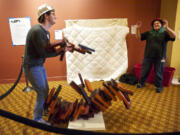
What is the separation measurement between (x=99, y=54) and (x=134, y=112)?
5.07 feet

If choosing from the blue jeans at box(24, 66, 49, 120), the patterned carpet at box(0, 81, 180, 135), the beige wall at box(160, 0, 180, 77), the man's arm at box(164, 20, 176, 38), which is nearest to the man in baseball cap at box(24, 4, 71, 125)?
the blue jeans at box(24, 66, 49, 120)

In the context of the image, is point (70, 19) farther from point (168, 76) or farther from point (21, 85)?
point (168, 76)

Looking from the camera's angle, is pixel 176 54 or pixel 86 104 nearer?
pixel 86 104

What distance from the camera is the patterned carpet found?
1789 millimetres

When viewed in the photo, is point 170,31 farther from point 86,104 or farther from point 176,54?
point 86,104

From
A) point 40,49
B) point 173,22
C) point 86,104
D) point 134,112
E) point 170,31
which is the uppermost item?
point 173,22

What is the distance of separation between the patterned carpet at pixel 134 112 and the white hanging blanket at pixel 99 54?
540mm

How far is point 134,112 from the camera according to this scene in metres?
2.14

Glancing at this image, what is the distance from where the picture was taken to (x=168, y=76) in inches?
118

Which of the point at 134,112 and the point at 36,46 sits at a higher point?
the point at 36,46

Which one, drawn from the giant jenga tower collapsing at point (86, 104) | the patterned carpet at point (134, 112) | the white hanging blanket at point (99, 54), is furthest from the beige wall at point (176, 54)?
the giant jenga tower collapsing at point (86, 104)

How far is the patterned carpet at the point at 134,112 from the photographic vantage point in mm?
1789

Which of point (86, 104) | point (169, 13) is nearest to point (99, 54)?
point (86, 104)

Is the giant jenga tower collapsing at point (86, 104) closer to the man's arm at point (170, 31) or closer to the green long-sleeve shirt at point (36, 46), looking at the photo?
the green long-sleeve shirt at point (36, 46)
